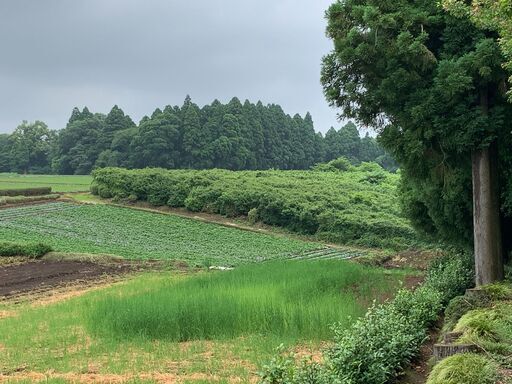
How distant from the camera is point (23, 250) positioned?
983 inches

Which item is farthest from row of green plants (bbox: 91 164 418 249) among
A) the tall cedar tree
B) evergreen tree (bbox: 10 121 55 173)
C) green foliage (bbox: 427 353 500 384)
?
evergreen tree (bbox: 10 121 55 173)

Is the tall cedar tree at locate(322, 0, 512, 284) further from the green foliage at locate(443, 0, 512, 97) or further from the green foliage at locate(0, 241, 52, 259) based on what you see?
the green foliage at locate(0, 241, 52, 259)

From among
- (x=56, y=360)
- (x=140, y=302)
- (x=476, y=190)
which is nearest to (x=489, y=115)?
(x=476, y=190)

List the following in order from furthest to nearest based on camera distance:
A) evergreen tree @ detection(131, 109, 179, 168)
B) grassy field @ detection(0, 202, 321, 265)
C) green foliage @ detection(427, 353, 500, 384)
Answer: evergreen tree @ detection(131, 109, 179, 168) < grassy field @ detection(0, 202, 321, 265) < green foliage @ detection(427, 353, 500, 384)

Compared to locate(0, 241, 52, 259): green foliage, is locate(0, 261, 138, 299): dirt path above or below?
below

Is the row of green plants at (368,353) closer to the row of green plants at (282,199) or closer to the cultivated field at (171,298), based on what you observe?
the cultivated field at (171,298)

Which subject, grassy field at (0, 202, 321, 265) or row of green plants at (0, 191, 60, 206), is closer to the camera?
grassy field at (0, 202, 321, 265)

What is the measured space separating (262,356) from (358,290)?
20.9 feet

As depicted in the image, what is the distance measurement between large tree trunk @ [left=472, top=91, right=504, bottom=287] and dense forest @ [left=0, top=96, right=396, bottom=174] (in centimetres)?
5425

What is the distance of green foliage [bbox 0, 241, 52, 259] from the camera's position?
24797 mm

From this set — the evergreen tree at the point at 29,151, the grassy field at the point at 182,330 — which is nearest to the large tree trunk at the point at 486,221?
the grassy field at the point at 182,330

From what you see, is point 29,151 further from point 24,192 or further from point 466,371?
point 466,371

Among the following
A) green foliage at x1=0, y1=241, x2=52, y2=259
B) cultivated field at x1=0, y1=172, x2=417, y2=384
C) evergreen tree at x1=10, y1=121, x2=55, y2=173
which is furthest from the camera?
evergreen tree at x1=10, y1=121, x2=55, y2=173


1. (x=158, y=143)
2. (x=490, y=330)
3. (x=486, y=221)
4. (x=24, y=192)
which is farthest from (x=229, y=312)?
(x=158, y=143)
